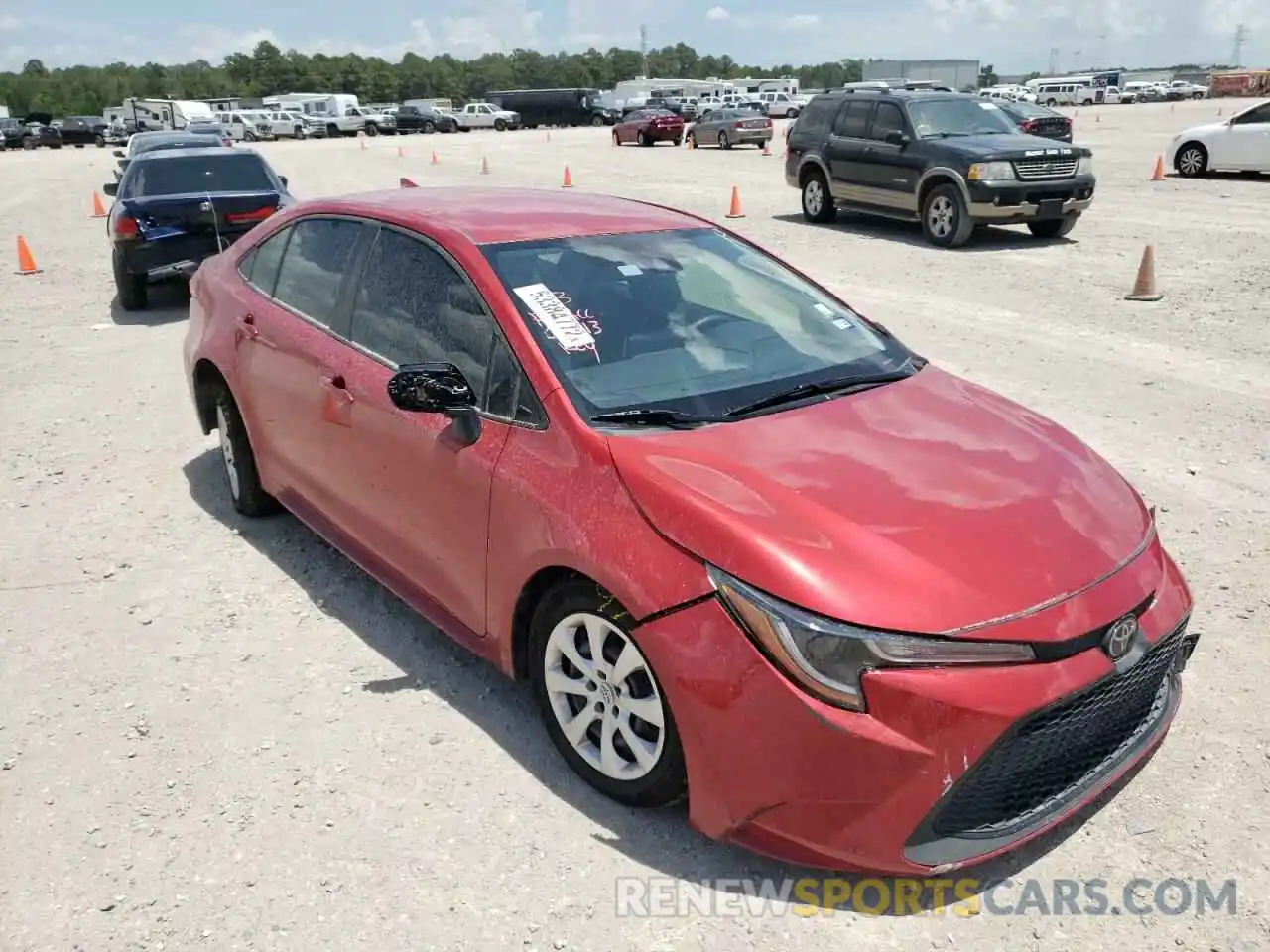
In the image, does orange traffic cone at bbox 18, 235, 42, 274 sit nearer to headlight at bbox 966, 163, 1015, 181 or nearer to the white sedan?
headlight at bbox 966, 163, 1015, 181

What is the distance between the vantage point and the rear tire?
34.4ft

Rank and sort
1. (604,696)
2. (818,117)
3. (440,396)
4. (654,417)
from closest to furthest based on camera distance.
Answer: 1. (604,696)
2. (654,417)
3. (440,396)
4. (818,117)

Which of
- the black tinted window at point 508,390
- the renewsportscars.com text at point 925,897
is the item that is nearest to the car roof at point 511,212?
the black tinted window at point 508,390

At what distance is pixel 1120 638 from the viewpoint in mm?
2723

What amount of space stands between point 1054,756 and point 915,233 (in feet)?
43.3

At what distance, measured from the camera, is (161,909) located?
Result: 9.26 ft

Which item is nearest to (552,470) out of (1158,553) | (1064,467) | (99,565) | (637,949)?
(637,949)

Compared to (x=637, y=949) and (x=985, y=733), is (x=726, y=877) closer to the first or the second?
(x=637, y=949)

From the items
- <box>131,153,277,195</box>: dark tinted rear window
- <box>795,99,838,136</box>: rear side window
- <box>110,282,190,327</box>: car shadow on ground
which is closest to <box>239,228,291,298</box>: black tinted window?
<box>110,282,190,327</box>: car shadow on ground

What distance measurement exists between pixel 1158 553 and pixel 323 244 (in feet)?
11.4

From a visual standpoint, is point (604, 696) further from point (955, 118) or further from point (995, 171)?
point (955, 118)

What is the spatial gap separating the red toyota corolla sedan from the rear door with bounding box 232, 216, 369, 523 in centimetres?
3

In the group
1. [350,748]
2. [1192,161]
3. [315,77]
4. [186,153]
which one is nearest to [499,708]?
[350,748]

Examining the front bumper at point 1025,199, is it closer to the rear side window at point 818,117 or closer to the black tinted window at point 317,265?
the rear side window at point 818,117
